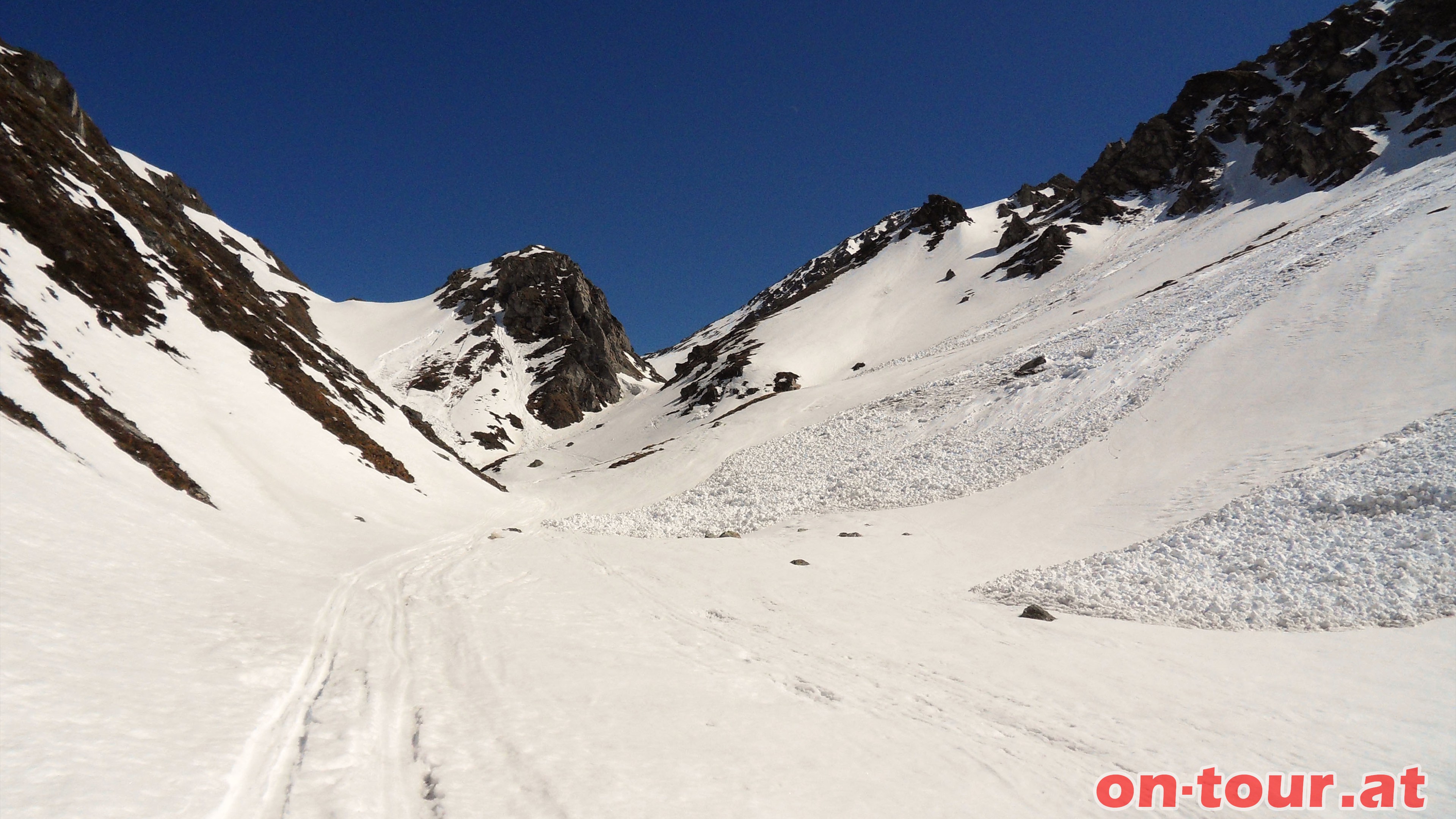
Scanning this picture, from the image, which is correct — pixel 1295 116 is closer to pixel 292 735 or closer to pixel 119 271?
pixel 292 735

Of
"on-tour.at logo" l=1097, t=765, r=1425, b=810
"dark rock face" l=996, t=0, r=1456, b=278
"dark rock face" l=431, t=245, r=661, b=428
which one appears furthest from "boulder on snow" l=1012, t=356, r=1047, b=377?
"dark rock face" l=431, t=245, r=661, b=428

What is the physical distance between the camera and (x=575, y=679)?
746 cm

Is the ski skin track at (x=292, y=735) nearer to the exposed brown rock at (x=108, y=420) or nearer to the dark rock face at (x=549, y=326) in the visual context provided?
the exposed brown rock at (x=108, y=420)

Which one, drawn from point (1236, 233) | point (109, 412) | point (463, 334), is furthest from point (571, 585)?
point (463, 334)

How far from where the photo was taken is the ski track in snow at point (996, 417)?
2803cm

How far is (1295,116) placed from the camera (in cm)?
8669

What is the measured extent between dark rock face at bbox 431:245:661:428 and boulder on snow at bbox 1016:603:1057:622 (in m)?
80.1

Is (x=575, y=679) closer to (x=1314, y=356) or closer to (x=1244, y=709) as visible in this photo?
(x=1244, y=709)

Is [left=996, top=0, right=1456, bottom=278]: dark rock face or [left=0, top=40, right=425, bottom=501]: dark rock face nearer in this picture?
[left=0, top=40, right=425, bottom=501]: dark rock face

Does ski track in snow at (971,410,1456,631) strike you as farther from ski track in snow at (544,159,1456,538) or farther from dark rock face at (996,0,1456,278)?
dark rock face at (996,0,1456,278)

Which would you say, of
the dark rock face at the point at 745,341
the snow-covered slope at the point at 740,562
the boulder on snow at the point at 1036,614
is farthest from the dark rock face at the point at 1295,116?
the boulder on snow at the point at 1036,614

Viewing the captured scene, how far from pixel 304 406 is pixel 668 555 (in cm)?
2230

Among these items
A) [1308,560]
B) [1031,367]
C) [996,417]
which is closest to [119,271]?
[1308,560]

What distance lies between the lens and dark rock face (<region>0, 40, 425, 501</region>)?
16.1 meters
